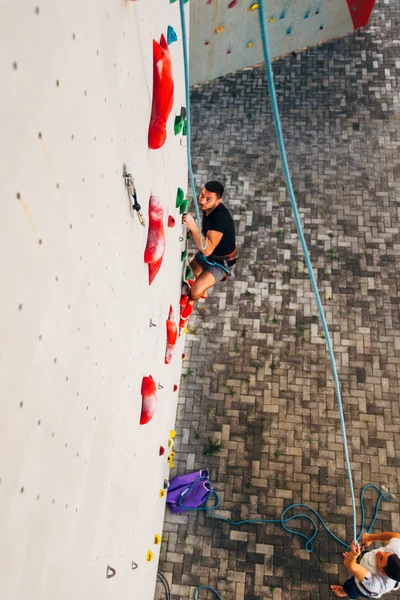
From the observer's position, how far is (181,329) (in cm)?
435

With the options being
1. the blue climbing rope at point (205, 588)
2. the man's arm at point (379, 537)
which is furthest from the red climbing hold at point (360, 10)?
the blue climbing rope at point (205, 588)

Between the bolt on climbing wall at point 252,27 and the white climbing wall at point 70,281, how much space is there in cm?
381

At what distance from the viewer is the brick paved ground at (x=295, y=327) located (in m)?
3.87

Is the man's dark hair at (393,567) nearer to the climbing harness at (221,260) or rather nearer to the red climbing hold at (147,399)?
the red climbing hold at (147,399)

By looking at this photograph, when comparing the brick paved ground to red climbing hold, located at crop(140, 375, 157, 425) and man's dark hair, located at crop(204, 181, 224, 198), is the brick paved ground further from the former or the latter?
red climbing hold, located at crop(140, 375, 157, 425)

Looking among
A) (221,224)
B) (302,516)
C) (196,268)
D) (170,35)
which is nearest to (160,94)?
(170,35)

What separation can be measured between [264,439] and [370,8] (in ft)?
18.7

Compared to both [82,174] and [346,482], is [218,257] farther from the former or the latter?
[82,174]

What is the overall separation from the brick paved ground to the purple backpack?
12cm

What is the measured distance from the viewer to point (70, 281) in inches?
46.0

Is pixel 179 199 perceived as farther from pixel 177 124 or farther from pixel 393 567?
pixel 393 567

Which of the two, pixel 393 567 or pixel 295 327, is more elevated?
pixel 295 327

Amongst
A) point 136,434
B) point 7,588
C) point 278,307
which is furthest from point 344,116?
point 7,588

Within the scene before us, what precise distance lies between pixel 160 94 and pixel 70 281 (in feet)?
3.67
